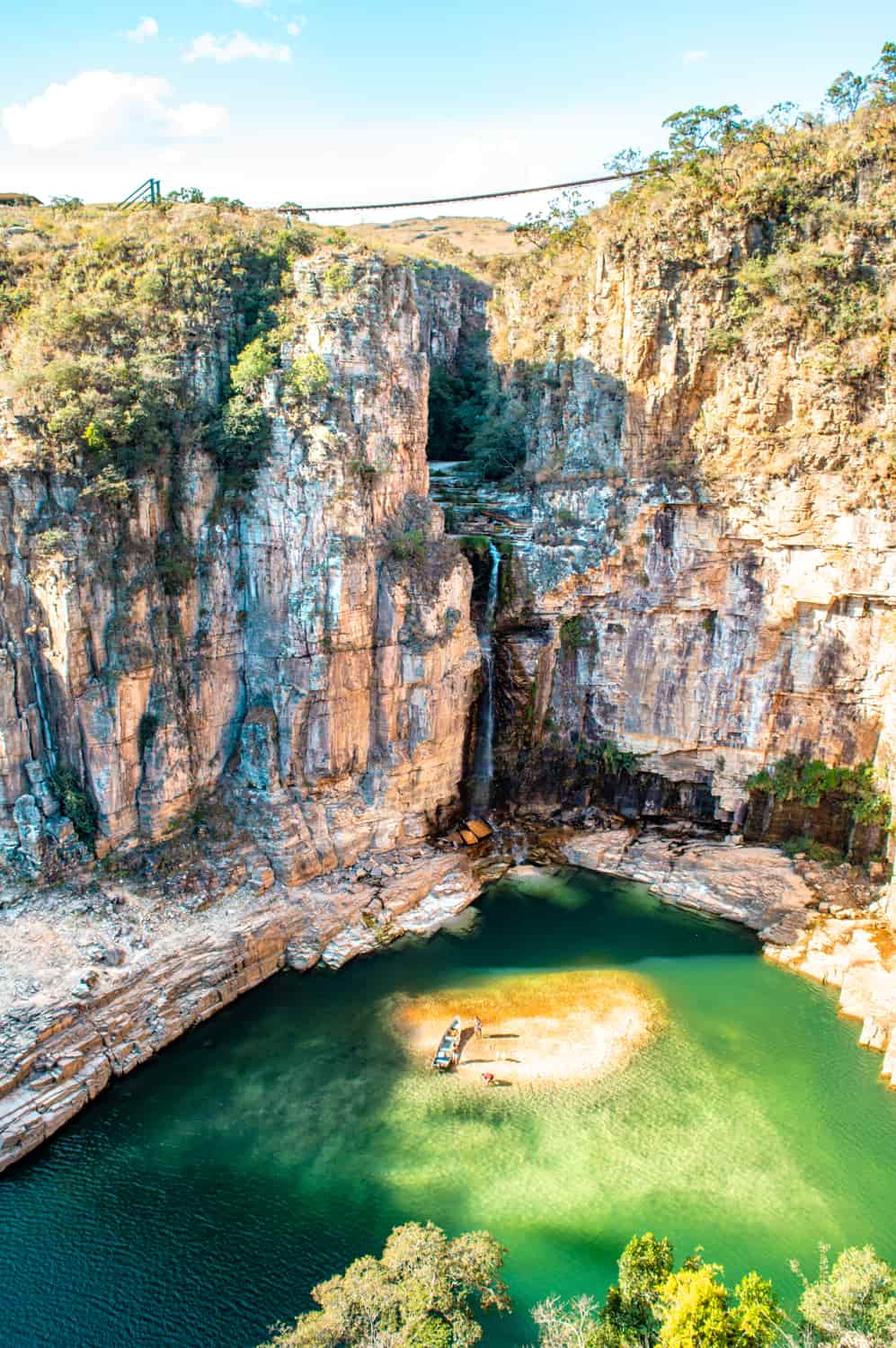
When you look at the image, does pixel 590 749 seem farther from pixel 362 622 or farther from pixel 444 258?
pixel 444 258

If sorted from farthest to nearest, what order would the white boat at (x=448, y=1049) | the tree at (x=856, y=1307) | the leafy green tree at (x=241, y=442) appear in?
the leafy green tree at (x=241, y=442) → the white boat at (x=448, y=1049) → the tree at (x=856, y=1307)

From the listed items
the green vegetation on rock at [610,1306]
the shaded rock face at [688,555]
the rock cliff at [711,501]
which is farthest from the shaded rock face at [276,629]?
the green vegetation on rock at [610,1306]

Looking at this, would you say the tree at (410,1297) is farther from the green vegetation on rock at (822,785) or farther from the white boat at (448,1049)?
the green vegetation on rock at (822,785)

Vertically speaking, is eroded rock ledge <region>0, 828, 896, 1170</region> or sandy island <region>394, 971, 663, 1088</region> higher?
eroded rock ledge <region>0, 828, 896, 1170</region>

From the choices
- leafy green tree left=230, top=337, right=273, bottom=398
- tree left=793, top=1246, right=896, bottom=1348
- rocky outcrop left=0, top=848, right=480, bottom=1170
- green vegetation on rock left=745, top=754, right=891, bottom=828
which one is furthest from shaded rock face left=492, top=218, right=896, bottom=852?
tree left=793, top=1246, right=896, bottom=1348

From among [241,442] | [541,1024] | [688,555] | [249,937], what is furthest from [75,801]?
[688,555]

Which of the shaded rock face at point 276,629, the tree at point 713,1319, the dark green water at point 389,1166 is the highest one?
the shaded rock face at point 276,629

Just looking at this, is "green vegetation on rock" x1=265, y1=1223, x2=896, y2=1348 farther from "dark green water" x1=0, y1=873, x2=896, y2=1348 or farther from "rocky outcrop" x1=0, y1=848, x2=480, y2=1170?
"rocky outcrop" x1=0, y1=848, x2=480, y2=1170

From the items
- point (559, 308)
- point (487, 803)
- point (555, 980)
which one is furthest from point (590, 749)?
point (559, 308)
